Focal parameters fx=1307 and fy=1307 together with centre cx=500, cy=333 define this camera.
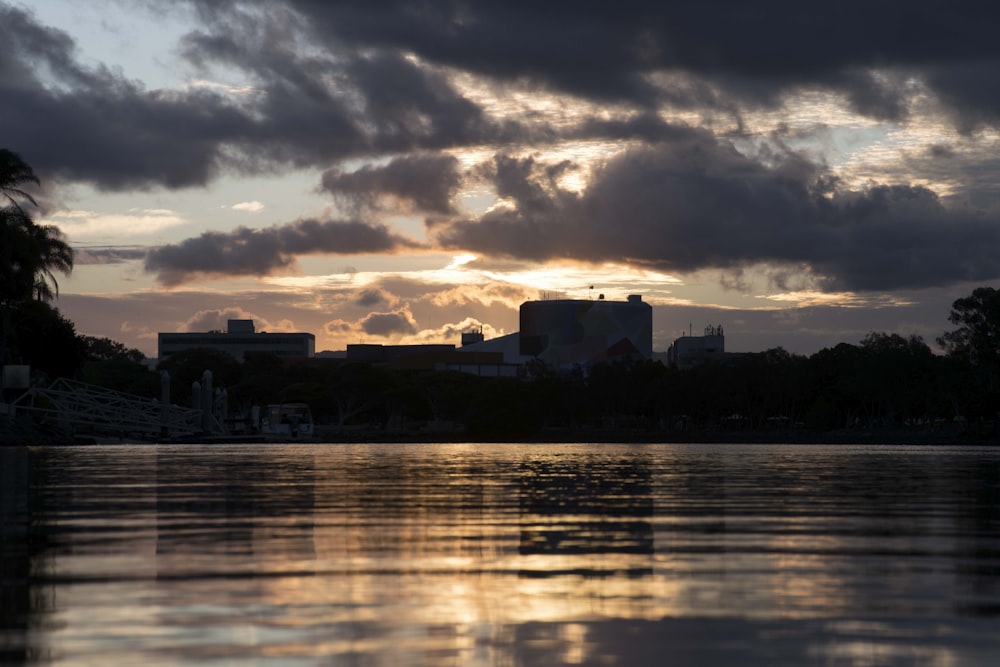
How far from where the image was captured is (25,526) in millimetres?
17250

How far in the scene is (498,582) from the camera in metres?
11.6

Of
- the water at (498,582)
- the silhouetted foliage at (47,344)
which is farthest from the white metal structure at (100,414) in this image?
the water at (498,582)

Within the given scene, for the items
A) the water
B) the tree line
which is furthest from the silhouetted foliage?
the water

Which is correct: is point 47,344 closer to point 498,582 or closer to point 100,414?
point 100,414

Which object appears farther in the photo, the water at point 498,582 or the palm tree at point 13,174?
the palm tree at point 13,174

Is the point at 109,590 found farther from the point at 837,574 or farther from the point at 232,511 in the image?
the point at 232,511

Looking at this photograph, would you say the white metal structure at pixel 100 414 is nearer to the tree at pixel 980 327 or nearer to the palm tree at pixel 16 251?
the palm tree at pixel 16 251

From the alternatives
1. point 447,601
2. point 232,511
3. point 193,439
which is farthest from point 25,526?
point 193,439

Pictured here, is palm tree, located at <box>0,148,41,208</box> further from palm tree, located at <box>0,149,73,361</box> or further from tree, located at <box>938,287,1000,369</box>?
tree, located at <box>938,287,1000,369</box>

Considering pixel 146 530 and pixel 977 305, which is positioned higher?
pixel 977 305

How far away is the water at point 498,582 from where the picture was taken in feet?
27.3

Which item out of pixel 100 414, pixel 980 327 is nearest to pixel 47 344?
pixel 100 414

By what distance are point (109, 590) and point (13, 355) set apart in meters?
97.6

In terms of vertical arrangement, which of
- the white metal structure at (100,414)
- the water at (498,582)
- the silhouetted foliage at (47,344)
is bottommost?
the water at (498,582)
